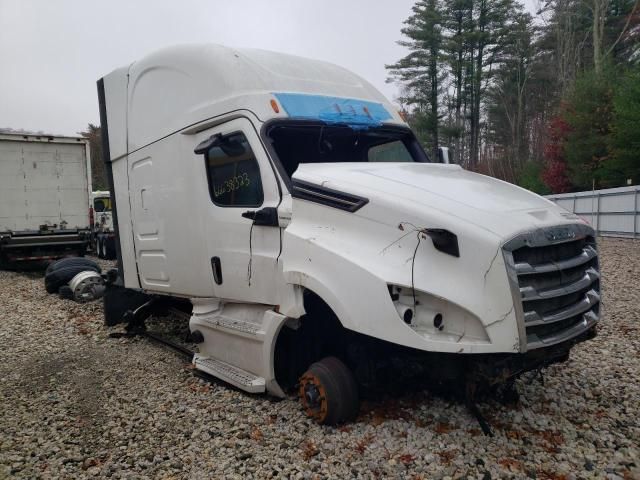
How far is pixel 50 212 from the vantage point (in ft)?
44.1

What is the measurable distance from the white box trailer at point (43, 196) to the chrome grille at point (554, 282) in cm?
1325

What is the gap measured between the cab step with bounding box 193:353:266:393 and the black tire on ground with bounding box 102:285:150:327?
247 cm

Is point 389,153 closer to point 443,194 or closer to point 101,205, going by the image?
point 443,194

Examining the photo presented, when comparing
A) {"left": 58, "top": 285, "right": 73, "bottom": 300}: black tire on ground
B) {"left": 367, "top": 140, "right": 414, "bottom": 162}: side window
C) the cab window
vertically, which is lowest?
{"left": 58, "top": 285, "right": 73, "bottom": 300}: black tire on ground

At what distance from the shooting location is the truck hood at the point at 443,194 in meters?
3.11

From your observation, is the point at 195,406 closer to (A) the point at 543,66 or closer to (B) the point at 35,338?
(B) the point at 35,338

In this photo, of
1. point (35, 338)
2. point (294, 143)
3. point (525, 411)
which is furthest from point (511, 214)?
point (35, 338)

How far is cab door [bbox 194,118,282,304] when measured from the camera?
13.3 feet

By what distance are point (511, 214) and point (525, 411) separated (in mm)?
1644

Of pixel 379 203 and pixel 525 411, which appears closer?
pixel 379 203

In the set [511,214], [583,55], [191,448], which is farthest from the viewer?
[583,55]

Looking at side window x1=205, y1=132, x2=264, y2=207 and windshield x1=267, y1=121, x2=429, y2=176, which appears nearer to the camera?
side window x1=205, y1=132, x2=264, y2=207

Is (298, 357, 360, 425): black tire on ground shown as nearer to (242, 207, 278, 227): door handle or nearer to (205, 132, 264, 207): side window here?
(242, 207, 278, 227): door handle

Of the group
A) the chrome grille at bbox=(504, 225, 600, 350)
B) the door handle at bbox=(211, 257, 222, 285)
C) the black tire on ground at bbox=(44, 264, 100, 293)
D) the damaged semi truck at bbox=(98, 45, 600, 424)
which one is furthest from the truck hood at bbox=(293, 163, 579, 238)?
the black tire on ground at bbox=(44, 264, 100, 293)
